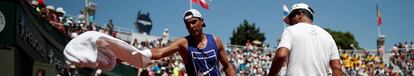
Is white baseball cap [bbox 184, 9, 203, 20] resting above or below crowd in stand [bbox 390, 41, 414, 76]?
above

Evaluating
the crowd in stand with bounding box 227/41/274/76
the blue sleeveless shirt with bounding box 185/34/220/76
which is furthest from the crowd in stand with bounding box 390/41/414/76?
the blue sleeveless shirt with bounding box 185/34/220/76

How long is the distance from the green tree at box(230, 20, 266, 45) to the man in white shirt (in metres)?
82.7

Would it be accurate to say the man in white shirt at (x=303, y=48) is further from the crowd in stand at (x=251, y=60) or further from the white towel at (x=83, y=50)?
the crowd in stand at (x=251, y=60)

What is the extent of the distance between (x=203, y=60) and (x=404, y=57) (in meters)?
30.6

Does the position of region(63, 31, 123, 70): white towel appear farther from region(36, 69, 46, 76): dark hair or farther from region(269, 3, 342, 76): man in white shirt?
region(36, 69, 46, 76): dark hair

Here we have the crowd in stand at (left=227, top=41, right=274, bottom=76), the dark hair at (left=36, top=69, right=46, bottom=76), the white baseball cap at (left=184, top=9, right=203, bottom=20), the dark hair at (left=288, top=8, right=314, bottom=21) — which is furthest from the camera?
the crowd in stand at (left=227, top=41, right=274, bottom=76)

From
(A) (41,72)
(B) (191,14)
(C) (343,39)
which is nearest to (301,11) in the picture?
(B) (191,14)

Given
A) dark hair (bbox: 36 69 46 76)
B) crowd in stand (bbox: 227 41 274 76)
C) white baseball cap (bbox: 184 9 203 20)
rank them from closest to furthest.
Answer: white baseball cap (bbox: 184 9 203 20), dark hair (bbox: 36 69 46 76), crowd in stand (bbox: 227 41 274 76)

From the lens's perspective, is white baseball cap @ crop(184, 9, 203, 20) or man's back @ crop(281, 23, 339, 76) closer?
man's back @ crop(281, 23, 339, 76)

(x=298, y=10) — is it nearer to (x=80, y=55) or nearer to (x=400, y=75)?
(x=80, y=55)

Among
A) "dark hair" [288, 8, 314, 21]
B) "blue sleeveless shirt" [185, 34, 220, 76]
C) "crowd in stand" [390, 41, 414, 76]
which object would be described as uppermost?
"dark hair" [288, 8, 314, 21]

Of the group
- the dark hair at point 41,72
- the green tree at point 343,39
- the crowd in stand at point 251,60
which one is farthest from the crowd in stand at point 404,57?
the green tree at point 343,39

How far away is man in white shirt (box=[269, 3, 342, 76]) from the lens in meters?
5.24

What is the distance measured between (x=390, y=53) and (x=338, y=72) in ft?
105
